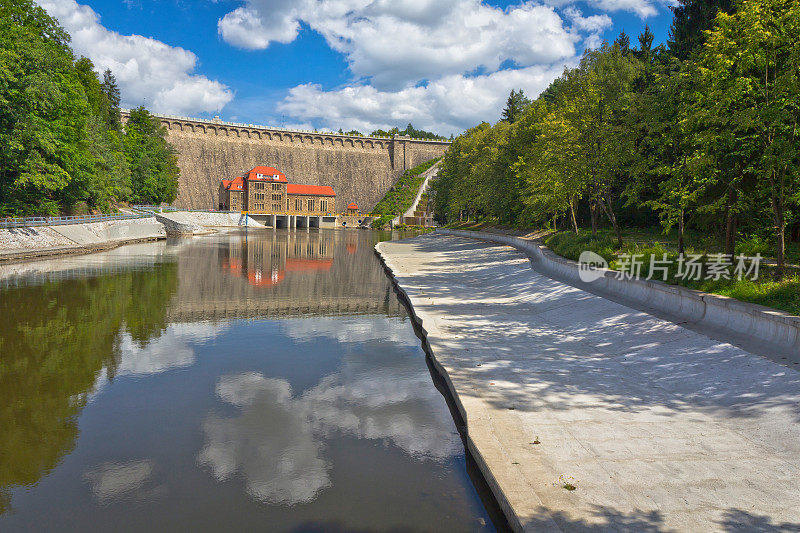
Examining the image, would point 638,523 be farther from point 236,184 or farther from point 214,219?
point 236,184

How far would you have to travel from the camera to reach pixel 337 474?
7.53m

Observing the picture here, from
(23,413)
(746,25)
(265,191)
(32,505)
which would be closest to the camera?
(32,505)

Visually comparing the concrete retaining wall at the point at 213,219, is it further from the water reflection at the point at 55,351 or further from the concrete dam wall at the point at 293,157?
the water reflection at the point at 55,351

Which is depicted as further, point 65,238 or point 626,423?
point 65,238

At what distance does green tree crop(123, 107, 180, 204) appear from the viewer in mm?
90562

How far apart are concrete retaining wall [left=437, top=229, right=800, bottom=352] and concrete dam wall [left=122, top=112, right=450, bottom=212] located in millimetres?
150804

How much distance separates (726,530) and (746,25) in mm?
16623

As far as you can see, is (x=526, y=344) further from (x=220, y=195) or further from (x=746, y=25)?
(x=220, y=195)

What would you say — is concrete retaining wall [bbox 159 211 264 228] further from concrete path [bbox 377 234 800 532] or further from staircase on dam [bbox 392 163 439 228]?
concrete path [bbox 377 234 800 532]

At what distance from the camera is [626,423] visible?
8203 millimetres

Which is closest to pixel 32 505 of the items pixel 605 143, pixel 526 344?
pixel 526 344

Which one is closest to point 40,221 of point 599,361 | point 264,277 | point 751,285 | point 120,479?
point 264,277

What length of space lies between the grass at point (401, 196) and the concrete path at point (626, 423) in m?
143

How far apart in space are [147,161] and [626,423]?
99.7 meters
